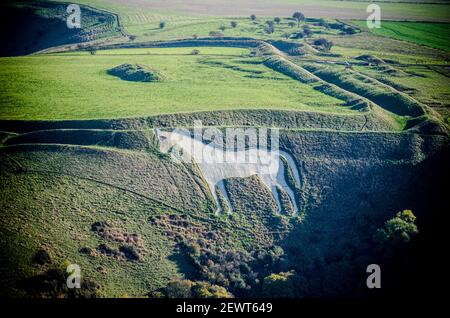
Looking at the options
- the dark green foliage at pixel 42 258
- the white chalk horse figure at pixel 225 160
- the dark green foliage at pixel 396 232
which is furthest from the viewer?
the white chalk horse figure at pixel 225 160

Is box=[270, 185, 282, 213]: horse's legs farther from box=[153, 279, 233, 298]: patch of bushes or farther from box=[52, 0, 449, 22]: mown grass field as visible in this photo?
box=[52, 0, 449, 22]: mown grass field

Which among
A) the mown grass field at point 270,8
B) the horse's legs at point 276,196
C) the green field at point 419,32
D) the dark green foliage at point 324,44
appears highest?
the mown grass field at point 270,8

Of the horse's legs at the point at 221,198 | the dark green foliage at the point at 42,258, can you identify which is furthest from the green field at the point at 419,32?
the dark green foliage at the point at 42,258

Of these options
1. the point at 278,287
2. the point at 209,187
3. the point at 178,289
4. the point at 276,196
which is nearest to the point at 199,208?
the point at 209,187

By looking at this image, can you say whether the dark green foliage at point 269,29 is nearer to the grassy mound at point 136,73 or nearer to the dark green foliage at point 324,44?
the dark green foliage at point 324,44
